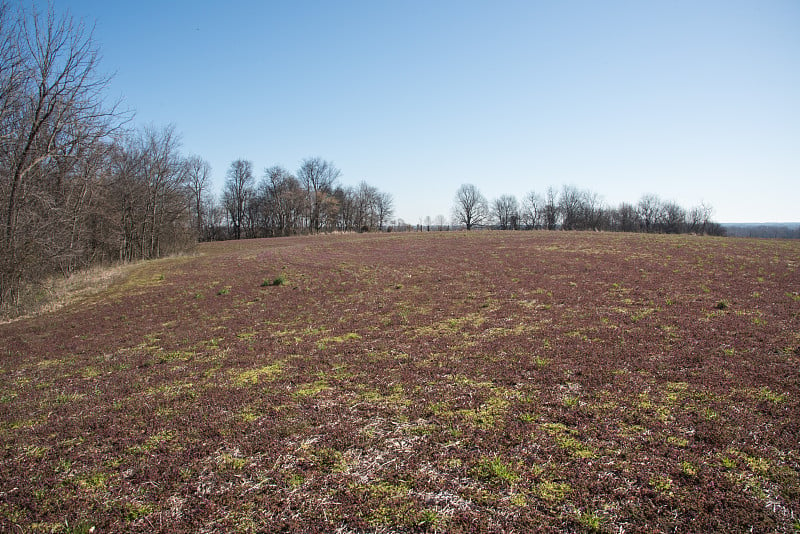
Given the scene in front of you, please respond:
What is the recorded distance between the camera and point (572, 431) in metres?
4.28

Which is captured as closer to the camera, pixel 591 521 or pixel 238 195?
pixel 591 521

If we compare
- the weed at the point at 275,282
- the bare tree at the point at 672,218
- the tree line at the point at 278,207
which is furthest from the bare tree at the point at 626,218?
the weed at the point at 275,282

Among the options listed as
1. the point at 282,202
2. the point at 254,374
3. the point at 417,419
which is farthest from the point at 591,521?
the point at 282,202

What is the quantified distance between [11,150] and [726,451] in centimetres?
2110

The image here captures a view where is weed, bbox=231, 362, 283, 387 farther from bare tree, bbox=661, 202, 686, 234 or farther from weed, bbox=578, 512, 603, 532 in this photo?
bare tree, bbox=661, 202, 686, 234

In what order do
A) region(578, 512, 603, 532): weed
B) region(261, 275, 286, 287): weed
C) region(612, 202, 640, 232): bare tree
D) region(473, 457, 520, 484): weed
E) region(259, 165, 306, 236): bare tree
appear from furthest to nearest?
1. region(612, 202, 640, 232): bare tree
2. region(259, 165, 306, 236): bare tree
3. region(261, 275, 286, 287): weed
4. region(473, 457, 520, 484): weed
5. region(578, 512, 603, 532): weed

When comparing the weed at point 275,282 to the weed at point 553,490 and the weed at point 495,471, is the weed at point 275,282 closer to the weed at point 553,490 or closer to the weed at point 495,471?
the weed at point 495,471

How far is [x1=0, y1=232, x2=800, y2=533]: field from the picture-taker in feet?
10.6

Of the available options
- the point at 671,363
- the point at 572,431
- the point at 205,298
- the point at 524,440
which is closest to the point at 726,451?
the point at 572,431

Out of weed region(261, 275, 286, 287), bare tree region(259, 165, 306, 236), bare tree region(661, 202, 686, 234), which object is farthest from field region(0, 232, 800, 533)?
bare tree region(661, 202, 686, 234)

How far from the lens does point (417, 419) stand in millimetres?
4711

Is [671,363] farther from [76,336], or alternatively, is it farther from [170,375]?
[76,336]

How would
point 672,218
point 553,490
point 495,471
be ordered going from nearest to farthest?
1. point 553,490
2. point 495,471
3. point 672,218

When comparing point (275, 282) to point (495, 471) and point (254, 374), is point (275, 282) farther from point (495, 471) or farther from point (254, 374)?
point (495, 471)
